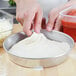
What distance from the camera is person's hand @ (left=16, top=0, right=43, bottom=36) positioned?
742mm

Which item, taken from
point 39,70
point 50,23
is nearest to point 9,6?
point 50,23

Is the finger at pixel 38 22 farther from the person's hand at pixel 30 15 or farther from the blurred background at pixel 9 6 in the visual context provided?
the blurred background at pixel 9 6

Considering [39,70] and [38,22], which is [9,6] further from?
[39,70]

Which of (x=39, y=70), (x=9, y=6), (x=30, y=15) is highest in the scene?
(x=30, y=15)

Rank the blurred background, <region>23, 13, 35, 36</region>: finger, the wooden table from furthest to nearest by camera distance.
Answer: the blurred background → <region>23, 13, 35, 36</region>: finger → the wooden table

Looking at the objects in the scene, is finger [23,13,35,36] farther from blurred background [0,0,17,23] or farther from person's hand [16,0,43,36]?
blurred background [0,0,17,23]

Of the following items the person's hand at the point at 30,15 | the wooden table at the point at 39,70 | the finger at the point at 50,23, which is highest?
the person's hand at the point at 30,15

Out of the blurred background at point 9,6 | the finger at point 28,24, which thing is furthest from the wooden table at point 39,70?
the blurred background at point 9,6

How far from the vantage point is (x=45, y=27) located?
85 centimetres

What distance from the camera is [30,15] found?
0.75 meters

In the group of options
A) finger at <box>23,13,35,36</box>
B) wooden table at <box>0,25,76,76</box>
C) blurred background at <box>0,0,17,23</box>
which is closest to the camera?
wooden table at <box>0,25,76,76</box>

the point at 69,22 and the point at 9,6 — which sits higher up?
the point at 69,22

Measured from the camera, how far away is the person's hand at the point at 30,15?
2.43 ft

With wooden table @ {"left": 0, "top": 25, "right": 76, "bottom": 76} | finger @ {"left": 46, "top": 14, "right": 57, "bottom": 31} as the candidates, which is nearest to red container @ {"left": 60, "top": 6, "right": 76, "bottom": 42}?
finger @ {"left": 46, "top": 14, "right": 57, "bottom": 31}
